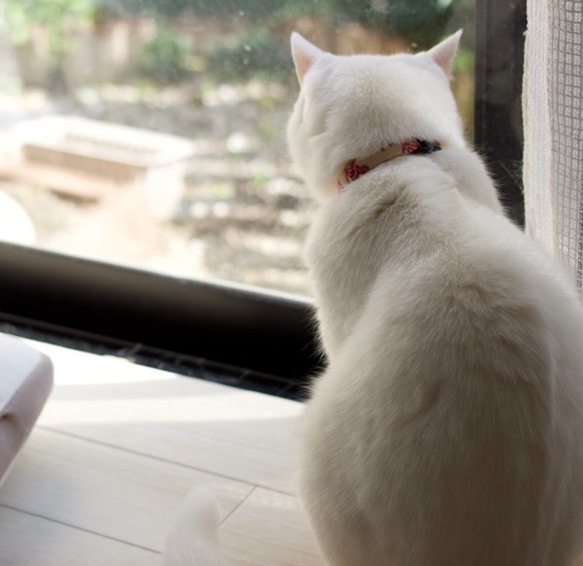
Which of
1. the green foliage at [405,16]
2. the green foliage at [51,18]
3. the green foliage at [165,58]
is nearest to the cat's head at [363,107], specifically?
the green foliage at [405,16]

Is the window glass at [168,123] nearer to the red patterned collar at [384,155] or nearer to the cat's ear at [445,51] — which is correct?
the cat's ear at [445,51]

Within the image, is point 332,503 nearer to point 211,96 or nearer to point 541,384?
point 541,384

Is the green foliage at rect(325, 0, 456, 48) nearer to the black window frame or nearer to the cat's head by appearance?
the black window frame

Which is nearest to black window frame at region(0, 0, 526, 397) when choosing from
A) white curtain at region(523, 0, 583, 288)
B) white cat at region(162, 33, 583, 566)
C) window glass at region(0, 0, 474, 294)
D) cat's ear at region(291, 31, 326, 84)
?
window glass at region(0, 0, 474, 294)

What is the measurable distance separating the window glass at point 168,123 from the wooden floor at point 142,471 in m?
0.29

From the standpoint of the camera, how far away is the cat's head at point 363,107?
1080mm

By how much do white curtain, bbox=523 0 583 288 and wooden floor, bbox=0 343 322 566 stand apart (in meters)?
0.44

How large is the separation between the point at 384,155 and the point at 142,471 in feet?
2.16

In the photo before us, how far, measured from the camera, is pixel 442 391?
843 mm

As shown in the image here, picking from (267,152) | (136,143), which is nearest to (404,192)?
(267,152)

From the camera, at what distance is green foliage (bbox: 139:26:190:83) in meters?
1.72

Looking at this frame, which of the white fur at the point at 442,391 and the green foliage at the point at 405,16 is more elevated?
the green foliage at the point at 405,16

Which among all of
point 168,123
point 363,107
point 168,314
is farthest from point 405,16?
point 168,314

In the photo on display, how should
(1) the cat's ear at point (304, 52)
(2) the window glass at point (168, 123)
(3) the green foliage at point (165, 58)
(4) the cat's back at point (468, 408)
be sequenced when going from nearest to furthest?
(4) the cat's back at point (468, 408)
(1) the cat's ear at point (304, 52)
(2) the window glass at point (168, 123)
(3) the green foliage at point (165, 58)
